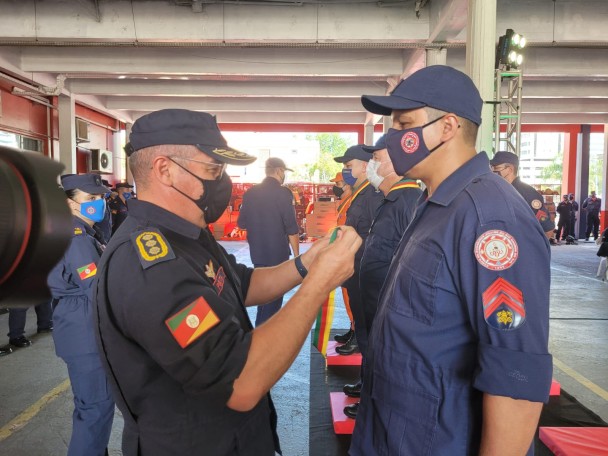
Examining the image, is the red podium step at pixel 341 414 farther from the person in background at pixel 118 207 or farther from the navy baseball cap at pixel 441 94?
the person in background at pixel 118 207

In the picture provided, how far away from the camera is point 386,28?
9.26 meters

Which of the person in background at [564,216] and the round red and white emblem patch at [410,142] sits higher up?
the round red and white emblem patch at [410,142]

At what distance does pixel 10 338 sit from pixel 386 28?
813 centimetres

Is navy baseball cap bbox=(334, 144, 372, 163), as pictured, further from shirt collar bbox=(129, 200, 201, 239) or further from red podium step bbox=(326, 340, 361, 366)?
shirt collar bbox=(129, 200, 201, 239)

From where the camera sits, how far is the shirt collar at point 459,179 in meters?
1.41

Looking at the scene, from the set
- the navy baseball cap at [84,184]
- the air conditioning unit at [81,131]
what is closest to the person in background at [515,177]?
the navy baseball cap at [84,184]

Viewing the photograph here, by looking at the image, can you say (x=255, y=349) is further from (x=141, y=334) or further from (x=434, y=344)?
(x=434, y=344)

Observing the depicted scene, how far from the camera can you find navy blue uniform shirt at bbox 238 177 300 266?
17.4 ft

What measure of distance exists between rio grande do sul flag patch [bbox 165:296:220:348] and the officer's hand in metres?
0.31

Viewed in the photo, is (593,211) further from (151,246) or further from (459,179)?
(151,246)

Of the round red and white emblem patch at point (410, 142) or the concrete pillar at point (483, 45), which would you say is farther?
the concrete pillar at point (483, 45)

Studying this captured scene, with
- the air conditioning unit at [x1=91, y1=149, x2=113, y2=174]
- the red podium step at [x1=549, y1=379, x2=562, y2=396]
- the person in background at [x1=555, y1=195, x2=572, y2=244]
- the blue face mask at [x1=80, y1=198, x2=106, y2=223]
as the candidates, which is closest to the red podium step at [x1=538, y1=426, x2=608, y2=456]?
the red podium step at [x1=549, y1=379, x2=562, y2=396]

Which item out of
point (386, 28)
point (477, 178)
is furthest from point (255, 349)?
point (386, 28)

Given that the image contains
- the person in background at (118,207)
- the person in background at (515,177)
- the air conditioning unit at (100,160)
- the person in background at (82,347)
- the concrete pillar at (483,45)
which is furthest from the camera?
the air conditioning unit at (100,160)
